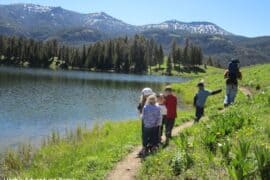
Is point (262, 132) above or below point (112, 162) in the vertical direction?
above

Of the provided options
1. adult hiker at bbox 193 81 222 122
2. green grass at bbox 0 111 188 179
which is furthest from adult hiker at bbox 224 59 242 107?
adult hiker at bbox 193 81 222 122

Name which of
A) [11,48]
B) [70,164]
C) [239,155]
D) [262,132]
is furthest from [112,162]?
[11,48]

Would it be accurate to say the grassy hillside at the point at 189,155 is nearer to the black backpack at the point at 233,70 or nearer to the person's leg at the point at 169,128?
the person's leg at the point at 169,128

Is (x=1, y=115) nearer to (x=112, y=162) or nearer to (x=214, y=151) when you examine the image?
(x=112, y=162)

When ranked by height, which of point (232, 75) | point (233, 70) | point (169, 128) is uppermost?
point (233, 70)

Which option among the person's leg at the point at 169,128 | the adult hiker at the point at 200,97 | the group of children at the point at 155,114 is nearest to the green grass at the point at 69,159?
the group of children at the point at 155,114

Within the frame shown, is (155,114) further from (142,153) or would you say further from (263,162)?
(263,162)

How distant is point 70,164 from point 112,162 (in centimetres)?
277

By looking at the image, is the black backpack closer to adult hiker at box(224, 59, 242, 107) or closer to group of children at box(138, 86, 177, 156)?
adult hiker at box(224, 59, 242, 107)

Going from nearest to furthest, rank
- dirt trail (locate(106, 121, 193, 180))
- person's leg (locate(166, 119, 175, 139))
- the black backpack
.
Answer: dirt trail (locate(106, 121, 193, 180))
person's leg (locate(166, 119, 175, 139))
the black backpack

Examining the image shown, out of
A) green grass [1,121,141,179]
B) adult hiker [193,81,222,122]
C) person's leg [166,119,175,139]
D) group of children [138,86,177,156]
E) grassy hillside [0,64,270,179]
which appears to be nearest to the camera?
grassy hillside [0,64,270,179]

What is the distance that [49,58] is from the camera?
650 ft

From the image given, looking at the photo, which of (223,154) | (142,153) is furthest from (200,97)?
(223,154)

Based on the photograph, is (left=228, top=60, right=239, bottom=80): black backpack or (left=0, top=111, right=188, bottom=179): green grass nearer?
(left=0, top=111, right=188, bottom=179): green grass
